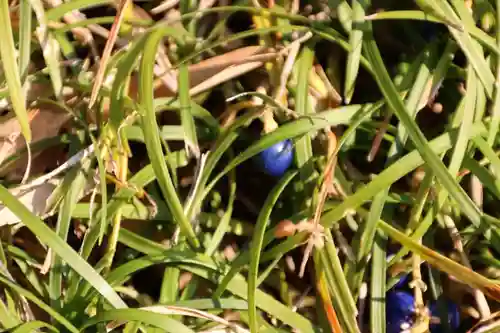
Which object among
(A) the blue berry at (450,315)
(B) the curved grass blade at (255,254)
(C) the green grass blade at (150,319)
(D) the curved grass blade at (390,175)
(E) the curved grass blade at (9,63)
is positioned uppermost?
(E) the curved grass blade at (9,63)

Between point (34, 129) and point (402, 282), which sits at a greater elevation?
point (34, 129)

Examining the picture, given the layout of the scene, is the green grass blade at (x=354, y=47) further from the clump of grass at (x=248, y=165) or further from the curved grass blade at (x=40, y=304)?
the curved grass blade at (x=40, y=304)

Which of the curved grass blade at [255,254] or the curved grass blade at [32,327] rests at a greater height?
the curved grass blade at [255,254]

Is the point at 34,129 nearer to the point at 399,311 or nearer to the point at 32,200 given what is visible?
the point at 32,200

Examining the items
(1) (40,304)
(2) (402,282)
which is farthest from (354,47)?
(1) (40,304)

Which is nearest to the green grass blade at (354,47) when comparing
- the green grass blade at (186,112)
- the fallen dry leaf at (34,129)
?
the green grass blade at (186,112)

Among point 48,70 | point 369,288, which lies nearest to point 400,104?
point 369,288
